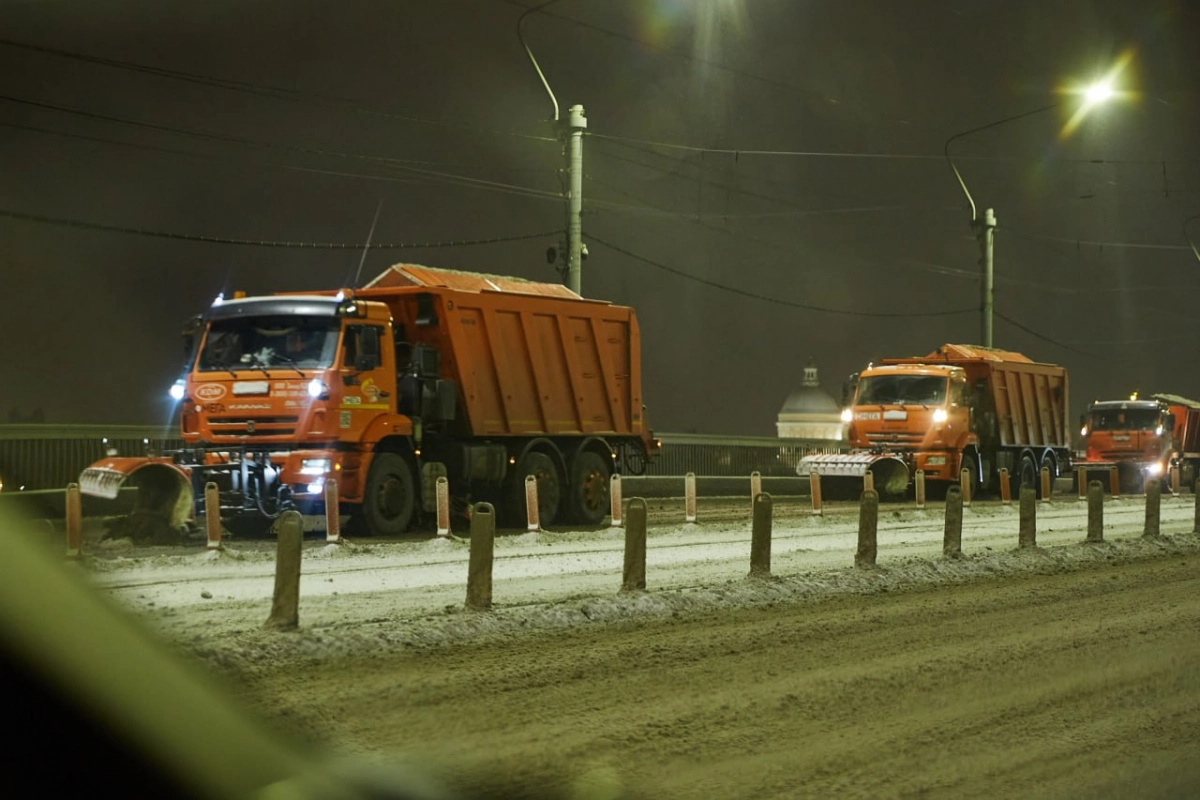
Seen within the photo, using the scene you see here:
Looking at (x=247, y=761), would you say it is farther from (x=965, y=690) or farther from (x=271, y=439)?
(x=271, y=439)

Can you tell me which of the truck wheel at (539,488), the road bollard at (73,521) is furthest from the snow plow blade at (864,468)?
the road bollard at (73,521)

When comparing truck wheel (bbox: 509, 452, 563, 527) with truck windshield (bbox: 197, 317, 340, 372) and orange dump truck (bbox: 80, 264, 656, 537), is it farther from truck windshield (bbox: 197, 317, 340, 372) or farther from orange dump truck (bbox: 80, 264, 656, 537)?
truck windshield (bbox: 197, 317, 340, 372)

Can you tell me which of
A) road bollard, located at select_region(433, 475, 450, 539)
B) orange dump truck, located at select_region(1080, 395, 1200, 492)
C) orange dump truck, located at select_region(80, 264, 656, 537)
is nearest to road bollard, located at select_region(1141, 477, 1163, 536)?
orange dump truck, located at select_region(80, 264, 656, 537)

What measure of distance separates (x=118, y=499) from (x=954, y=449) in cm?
2068

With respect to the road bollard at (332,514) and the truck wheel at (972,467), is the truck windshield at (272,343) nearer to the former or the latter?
the road bollard at (332,514)

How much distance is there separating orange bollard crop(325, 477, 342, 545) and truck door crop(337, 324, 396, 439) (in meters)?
1.14

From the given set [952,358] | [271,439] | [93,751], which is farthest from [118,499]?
[952,358]

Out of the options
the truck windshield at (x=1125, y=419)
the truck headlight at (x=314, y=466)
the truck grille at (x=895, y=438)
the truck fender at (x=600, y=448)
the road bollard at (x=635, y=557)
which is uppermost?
the truck windshield at (x=1125, y=419)

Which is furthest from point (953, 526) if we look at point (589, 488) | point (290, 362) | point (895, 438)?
point (895, 438)

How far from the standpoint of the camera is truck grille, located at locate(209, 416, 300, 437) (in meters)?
19.4

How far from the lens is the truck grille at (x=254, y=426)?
19.4 meters

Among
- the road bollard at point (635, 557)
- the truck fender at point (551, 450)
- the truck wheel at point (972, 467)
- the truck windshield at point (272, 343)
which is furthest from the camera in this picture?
the truck wheel at point (972, 467)

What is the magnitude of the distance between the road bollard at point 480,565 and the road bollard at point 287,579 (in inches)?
70.0

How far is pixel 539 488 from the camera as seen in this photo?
23203 mm
